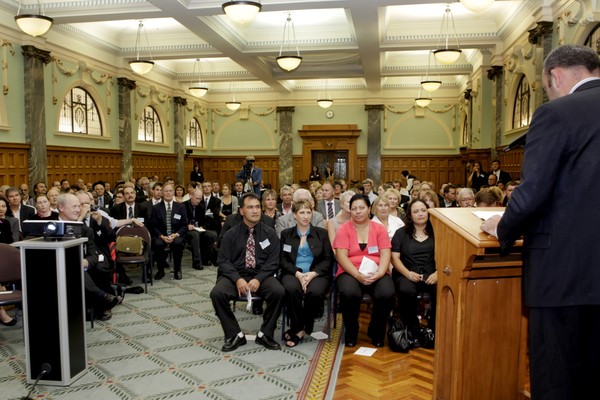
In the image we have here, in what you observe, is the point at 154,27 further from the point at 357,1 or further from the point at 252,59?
the point at 357,1

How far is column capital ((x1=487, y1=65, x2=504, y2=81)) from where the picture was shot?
38.5 feet

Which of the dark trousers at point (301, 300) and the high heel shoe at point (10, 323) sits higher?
the dark trousers at point (301, 300)

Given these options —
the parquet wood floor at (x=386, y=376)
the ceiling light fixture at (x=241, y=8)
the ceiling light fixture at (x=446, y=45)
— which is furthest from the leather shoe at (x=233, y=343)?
the ceiling light fixture at (x=446, y=45)

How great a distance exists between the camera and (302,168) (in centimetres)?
1984

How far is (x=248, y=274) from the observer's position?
4.73m

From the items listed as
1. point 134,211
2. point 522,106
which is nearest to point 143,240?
point 134,211

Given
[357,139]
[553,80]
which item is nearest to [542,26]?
[553,80]

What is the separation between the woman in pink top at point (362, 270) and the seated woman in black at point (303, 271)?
0.63ft

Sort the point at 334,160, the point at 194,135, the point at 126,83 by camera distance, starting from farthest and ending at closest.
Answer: the point at 334,160 → the point at 194,135 → the point at 126,83

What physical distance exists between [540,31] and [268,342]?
7.21 m

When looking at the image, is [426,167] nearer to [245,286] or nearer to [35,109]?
[35,109]

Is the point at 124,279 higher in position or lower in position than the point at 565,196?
lower

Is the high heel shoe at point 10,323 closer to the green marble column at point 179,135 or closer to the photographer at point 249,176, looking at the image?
the photographer at point 249,176

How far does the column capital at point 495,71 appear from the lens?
11.7 metres
